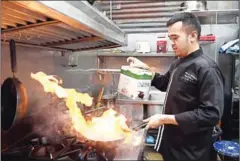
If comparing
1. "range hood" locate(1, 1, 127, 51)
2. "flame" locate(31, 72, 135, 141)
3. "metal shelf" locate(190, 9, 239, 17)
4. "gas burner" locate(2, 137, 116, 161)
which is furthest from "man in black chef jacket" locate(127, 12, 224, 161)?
"metal shelf" locate(190, 9, 239, 17)

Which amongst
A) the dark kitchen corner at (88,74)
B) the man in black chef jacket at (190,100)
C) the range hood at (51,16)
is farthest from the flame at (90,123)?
the range hood at (51,16)

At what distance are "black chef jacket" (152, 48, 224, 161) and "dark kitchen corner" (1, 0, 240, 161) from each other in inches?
2.3

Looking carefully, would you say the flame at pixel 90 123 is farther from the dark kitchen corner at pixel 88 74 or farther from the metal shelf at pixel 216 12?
the metal shelf at pixel 216 12

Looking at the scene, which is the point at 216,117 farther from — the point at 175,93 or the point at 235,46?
the point at 235,46

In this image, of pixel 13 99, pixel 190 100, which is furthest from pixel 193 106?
pixel 13 99

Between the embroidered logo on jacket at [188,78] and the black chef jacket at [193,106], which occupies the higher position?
the embroidered logo on jacket at [188,78]

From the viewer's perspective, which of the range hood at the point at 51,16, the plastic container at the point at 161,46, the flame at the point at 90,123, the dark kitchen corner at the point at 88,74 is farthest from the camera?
the plastic container at the point at 161,46

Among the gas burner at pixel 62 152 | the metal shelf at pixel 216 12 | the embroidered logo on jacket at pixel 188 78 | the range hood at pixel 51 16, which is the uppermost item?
the metal shelf at pixel 216 12

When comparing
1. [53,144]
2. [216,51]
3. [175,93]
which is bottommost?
[53,144]

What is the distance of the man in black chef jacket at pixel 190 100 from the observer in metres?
1.15

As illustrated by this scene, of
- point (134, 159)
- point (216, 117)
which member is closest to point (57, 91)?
point (134, 159)

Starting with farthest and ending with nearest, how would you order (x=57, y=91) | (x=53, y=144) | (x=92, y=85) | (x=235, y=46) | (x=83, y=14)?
(x=92, y=85), (x=235, y=46), (x=57, y=91), (x=53, y=144), (x=83, y=14)

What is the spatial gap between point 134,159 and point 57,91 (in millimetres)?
648

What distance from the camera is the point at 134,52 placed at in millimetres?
2855
